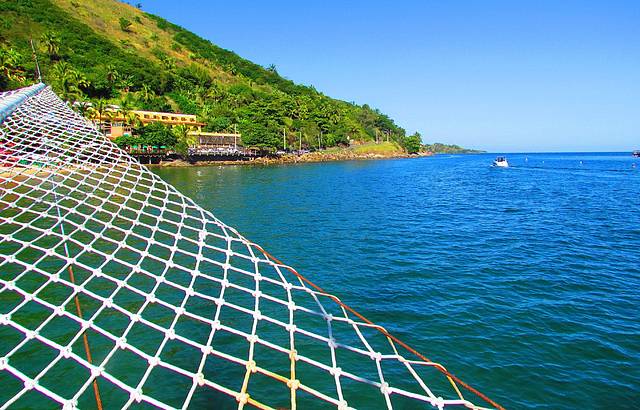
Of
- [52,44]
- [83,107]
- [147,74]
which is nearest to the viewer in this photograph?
[83,107]

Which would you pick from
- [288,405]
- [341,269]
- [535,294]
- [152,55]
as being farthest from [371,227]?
[152,55]

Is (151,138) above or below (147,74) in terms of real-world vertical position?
below

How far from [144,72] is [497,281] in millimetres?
88749

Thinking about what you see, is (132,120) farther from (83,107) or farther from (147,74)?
(147,74)

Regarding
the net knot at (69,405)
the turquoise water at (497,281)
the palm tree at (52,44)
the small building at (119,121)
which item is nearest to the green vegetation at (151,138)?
the small building at (119,121)

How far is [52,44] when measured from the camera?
68.4m

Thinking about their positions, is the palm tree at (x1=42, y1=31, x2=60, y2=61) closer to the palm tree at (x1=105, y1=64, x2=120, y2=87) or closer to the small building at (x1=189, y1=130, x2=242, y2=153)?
the palm tree at (x1=105, y1=64, x2=120, y2=87)

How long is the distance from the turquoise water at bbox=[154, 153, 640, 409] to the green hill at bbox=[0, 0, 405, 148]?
53.9m

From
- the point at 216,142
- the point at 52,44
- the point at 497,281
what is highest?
the point at 52,44

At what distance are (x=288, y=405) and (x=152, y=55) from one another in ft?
373

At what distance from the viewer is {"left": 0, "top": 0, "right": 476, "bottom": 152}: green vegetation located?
64.6m

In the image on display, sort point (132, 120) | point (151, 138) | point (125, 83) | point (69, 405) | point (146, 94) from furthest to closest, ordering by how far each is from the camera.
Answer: point (125, 83) → point (146, 94) → point (132, 120) → point (151, 138) → point (69, 405)

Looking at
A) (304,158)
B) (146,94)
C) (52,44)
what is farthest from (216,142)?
(52,44)

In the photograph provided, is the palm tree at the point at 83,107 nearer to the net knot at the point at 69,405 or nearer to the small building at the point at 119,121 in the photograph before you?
the small building at the point at 119,121
